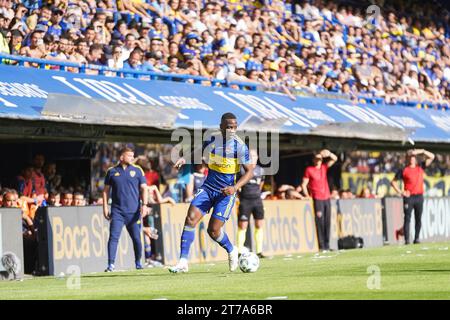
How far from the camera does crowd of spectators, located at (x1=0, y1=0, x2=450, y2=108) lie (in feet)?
74.6

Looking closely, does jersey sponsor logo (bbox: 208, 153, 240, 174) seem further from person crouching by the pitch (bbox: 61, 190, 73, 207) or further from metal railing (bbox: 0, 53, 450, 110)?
person crouching by the pitch (bbox: 61, 190, 73, 207)

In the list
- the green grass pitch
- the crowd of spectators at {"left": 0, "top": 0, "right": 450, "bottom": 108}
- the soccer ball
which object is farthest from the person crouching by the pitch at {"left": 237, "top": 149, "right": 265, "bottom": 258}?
the soccer ball

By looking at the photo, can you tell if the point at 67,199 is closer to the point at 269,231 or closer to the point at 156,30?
the point at 269,231

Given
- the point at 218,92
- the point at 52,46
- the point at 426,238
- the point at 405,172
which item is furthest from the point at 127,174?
the point at 426,238

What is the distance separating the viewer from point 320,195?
966 inches

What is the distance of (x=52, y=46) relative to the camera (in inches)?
856

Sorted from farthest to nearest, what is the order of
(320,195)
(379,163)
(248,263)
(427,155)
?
(379,163)
(427,155)
(320,195)
(248,263)

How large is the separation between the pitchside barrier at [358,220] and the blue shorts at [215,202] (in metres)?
10.4

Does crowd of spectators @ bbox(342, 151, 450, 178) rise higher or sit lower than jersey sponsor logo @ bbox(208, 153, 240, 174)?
higher

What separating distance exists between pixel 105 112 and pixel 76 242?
7.70ft

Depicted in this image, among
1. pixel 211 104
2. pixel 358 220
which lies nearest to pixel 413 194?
pixel 358 220

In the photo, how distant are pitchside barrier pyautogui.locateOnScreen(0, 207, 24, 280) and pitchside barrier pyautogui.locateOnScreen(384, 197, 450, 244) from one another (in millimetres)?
12547

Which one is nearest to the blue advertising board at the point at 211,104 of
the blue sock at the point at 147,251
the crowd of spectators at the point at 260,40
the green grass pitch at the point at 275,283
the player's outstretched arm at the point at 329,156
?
the player's outstretched arm at the point at 329,156

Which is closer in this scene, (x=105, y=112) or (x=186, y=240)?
(x=186, y=240)
